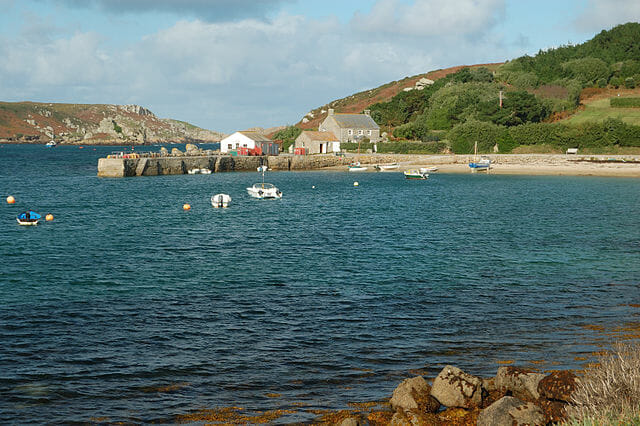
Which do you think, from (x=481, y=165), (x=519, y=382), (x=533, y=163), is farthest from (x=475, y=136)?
(x=519, y=382)

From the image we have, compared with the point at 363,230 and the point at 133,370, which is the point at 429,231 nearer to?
the point at 363,230

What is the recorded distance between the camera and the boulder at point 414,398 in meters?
13.8

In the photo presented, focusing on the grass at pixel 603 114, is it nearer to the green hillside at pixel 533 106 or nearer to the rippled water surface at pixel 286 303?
the green hillside at pixel 533 106

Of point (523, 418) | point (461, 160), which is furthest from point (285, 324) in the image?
point (461, 160)

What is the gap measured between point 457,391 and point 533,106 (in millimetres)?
116655

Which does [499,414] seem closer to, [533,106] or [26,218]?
[26,218]

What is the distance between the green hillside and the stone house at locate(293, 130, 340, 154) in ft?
52.0

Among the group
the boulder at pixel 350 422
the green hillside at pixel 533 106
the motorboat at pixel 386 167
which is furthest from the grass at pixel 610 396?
the green hillside at pixel 533 106

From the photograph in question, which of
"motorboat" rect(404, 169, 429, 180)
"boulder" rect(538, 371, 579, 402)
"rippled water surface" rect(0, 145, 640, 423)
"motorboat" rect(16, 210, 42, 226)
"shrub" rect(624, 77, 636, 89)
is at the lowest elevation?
"rippled water surface" rect(0, 145, 640, 423)

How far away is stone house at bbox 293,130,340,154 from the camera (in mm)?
123188

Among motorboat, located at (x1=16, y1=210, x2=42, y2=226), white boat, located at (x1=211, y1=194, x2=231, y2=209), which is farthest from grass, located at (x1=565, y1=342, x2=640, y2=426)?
white boat, located at (x1=211, y1=194, x2=231, y2=209)

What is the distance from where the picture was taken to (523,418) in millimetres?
12219

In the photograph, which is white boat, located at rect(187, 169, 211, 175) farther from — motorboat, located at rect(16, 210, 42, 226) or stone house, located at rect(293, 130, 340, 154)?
motorboat, located at rect(16, 210, 42, 226)

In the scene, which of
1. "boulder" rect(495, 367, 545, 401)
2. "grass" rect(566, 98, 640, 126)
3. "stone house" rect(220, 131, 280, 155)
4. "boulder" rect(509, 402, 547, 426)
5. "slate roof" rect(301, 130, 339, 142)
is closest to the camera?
"boulder" rect(509, 402, 547, 426)
